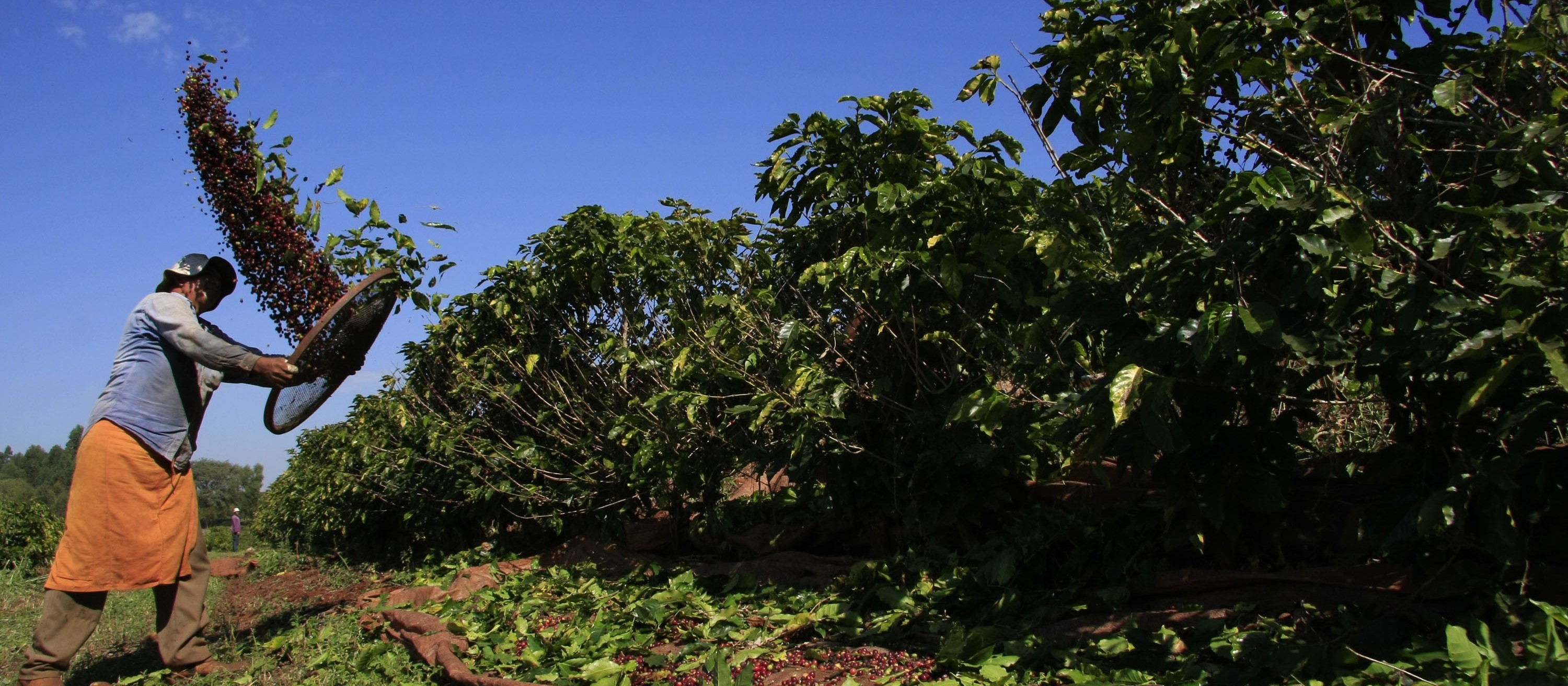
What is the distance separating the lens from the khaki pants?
3.51m

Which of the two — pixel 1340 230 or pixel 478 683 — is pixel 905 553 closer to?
pixel 478 683

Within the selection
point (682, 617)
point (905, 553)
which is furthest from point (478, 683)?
point (905, 553)

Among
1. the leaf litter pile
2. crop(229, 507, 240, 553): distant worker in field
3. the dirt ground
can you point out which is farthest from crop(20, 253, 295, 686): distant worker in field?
crop(229, 507, 240, 553): distant worker in field

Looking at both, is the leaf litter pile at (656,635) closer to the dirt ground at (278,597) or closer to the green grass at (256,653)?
the green grass at (256,653)

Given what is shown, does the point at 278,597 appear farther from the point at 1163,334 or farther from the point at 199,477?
the point at 199,477

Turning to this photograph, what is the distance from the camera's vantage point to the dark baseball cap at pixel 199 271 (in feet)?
13.0

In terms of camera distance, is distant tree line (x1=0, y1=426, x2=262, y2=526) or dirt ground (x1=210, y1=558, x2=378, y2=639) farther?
distant tree line (x1=0, y1=426, x2=262, y2=526)

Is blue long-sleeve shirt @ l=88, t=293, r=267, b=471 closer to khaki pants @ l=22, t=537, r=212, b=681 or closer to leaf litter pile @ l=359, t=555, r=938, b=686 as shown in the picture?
khaki pants @ l=22, t=537, r=212, b=681

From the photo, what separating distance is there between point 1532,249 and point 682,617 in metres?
3.13

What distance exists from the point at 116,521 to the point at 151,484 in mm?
Answer: 182

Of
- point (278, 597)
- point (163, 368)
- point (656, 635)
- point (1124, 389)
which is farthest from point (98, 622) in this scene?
point (1124, 389)

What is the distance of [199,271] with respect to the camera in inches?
157

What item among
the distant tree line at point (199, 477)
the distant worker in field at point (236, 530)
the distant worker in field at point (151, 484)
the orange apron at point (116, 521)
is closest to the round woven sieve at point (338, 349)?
the distant worker in field at point (151, 484)

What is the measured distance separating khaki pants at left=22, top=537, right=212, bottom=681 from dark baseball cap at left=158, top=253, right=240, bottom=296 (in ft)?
3.57
